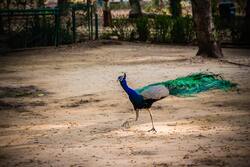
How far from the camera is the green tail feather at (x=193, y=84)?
9992 mm

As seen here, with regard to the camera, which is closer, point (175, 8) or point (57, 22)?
point (57, 22)

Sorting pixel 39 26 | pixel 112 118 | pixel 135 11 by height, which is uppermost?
pixel 135 11

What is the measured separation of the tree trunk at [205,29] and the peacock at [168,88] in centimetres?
895

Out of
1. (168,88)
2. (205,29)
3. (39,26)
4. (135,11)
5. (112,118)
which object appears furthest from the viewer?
(135,11)

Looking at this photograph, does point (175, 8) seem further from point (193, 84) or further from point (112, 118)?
point (112, 118)

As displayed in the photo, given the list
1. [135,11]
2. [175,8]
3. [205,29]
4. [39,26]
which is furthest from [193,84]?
[135,11]

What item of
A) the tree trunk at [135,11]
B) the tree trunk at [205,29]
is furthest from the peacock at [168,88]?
the tree trunk at [135,11]

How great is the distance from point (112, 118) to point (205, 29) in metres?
10.6

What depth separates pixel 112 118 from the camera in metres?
10.5

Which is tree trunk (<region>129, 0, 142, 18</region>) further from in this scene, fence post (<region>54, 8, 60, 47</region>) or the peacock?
the peacock

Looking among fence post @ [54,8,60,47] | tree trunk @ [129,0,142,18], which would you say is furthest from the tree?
fence post @ [54,8,60,47]

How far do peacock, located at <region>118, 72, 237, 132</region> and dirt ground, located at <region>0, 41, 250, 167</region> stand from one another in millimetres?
444

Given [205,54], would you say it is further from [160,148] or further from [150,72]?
[160,148]

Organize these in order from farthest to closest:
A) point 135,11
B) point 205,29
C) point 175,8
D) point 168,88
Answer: point 135,11 → point 175,8 → point 205,29 → point 168,88
